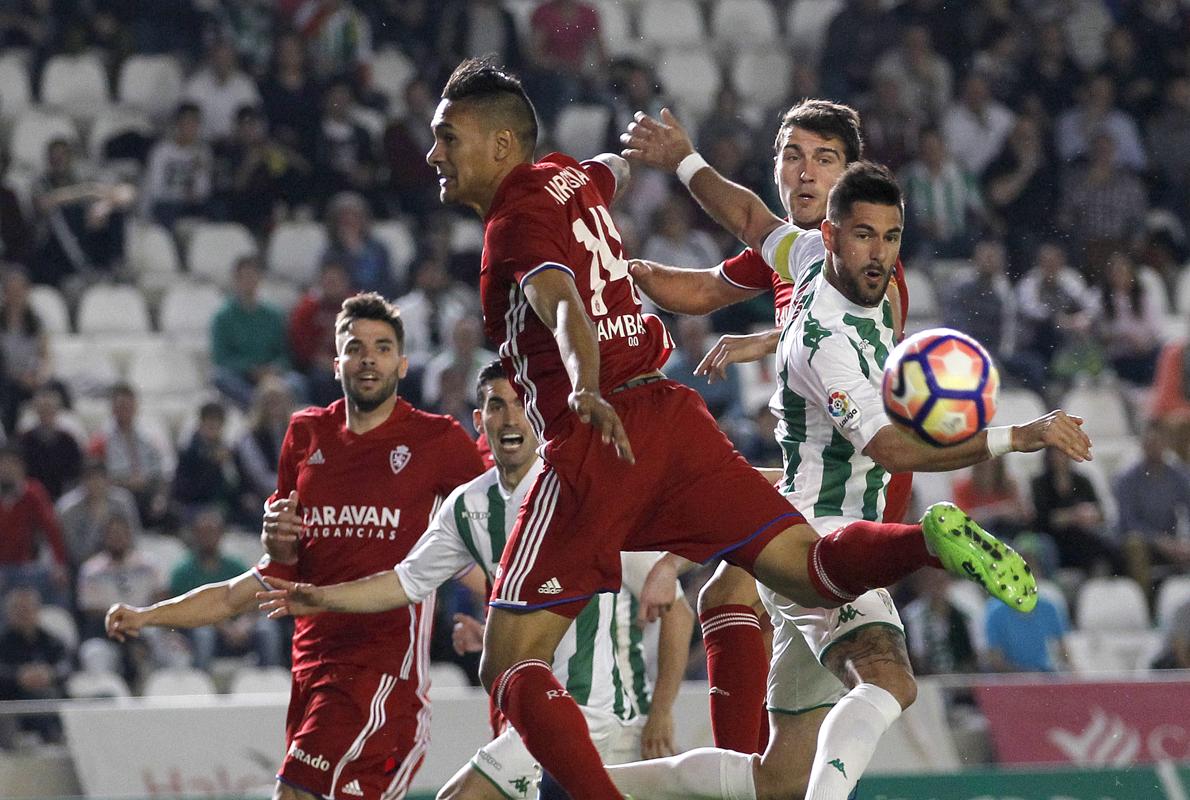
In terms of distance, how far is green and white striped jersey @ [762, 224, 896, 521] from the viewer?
568cm

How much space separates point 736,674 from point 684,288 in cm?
134

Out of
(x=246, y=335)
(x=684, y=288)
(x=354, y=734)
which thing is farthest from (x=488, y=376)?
Answer: (x=246, y=335)

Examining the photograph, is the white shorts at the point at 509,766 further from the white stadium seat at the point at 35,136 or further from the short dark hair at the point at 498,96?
A: the white stadium seat at the point at 35,136

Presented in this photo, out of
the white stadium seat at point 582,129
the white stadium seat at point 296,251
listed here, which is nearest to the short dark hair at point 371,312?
the white stadium seat at point 582,129

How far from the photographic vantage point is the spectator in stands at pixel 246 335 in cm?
1302

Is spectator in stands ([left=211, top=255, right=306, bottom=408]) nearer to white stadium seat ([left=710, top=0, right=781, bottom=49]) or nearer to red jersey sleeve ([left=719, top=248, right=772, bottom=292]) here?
white stadium seat ([left=710, top=0, right=781, bottom=49])

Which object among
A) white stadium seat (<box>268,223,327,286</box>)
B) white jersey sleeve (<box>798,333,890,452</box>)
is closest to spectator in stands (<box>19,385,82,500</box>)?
white stadium seat (<box>268,223,327,286</box>)

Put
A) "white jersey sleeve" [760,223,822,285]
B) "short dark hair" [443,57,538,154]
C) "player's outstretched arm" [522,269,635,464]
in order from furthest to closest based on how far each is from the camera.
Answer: "white jersey sleeve" [760,223,822,285] < "short dark hair" [443,57,538,154] < "player's outstretched arm" [522,269,635,464]

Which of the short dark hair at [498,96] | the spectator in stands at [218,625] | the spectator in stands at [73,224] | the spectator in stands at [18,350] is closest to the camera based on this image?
the short dark hair at [498,96]

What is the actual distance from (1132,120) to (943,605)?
21.0 ft

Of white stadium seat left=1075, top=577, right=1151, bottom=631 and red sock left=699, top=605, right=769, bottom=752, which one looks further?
white stadium seat left=1075, top=577, right=1151, bottom=631

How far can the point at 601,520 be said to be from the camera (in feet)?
18.1

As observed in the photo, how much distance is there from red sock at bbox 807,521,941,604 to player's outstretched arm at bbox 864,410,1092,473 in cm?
22

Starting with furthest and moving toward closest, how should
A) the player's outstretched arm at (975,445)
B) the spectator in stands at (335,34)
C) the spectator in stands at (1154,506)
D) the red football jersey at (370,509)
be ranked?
the spectator in stands at (335,34) < the spectator in stands at (1154,506) < the red football jersey at (370,509) < the player's outstretched arm at (975,445)
